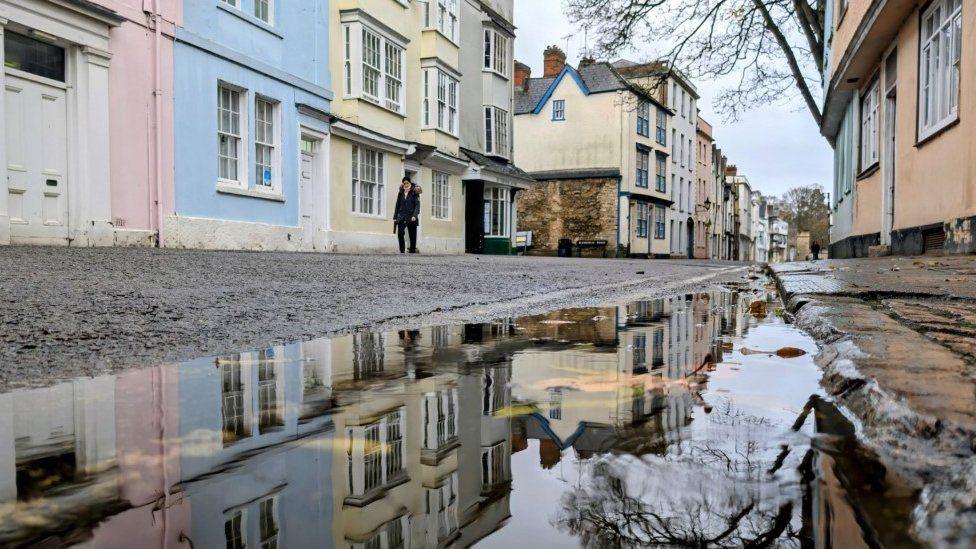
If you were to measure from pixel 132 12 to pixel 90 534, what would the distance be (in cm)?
1154

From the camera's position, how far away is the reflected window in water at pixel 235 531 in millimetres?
741

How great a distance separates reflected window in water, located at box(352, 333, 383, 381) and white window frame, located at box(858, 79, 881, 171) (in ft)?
39.5

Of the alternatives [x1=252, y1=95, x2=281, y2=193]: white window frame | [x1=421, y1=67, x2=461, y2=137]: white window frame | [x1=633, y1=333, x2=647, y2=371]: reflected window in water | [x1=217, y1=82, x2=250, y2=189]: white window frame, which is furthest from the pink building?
[x1=421, y1=67, x2=461, y2=137]: white window frame

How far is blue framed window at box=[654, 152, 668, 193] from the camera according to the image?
122ft

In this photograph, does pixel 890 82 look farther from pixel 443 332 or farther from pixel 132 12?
pixel 132 12

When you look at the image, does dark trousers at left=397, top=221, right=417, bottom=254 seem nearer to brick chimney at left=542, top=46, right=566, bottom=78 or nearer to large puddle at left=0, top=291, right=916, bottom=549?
large puddle at left=0, top=291, right=916, bottom=549

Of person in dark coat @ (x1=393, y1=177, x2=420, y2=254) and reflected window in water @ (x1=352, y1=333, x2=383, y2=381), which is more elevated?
person in dark coat @ (x1=393, y1=177, x2=420, y2=254)

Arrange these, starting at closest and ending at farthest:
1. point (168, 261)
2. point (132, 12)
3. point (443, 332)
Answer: point (443, 332)
point (168, 261)
point (132, 12)

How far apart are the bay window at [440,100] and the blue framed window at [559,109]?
1415 centimetres

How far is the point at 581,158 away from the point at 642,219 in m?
4.89

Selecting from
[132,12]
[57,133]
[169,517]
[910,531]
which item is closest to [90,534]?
[169,517]

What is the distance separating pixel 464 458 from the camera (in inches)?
42.0

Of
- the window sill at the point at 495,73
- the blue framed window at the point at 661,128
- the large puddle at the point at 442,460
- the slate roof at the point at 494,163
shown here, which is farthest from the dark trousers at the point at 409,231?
the blue framed window at the point at 661,128

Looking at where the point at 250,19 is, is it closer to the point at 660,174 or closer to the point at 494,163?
the point at 494,163
